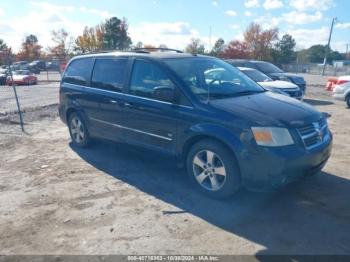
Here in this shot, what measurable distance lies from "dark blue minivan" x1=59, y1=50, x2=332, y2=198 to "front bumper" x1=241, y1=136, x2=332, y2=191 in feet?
0.04

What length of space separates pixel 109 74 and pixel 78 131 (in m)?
1.64

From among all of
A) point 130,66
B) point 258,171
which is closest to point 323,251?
point 258,171

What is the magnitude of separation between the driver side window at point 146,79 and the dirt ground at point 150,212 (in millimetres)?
974

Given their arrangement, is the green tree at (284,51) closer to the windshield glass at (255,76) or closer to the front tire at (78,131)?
the windshield glass at (255,76)

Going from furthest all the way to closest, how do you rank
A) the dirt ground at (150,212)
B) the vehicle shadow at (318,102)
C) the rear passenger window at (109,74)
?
the vehicle shadow at (318,102), the rear passenger window at (109,74), the dirt ground at (150,212)

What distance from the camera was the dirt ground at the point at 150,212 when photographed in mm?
3193

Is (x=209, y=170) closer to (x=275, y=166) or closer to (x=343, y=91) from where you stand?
(x=275, y=166)

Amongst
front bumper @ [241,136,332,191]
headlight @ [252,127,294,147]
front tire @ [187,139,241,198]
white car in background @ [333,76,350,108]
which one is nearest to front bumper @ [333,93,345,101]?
white car in background @ [333,76,350,108]

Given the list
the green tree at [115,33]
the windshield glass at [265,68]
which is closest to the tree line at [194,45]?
the green tree at [115,33]

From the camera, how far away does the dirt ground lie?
3193 millimetres

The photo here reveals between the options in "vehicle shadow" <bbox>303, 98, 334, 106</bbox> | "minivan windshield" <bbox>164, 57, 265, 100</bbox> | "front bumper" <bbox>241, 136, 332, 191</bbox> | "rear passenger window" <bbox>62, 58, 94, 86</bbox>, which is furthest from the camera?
"vehicle shadow" <bbox>303, 98, 334, 106</bbox>

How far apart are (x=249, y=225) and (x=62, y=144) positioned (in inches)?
187

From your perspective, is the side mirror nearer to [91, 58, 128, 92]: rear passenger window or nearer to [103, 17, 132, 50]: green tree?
[91, 58, 128, 92]: rear passenger window

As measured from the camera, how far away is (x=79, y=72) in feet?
19.9
